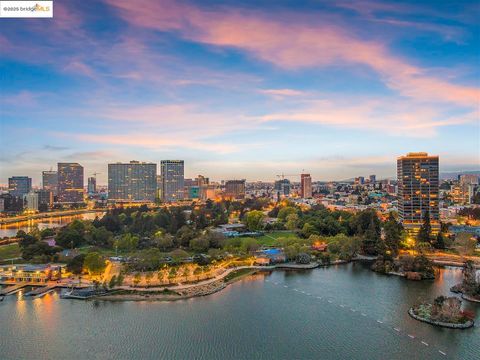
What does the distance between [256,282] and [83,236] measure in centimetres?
925

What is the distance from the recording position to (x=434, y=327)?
857cm

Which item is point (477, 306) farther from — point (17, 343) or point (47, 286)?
point (47, 286)

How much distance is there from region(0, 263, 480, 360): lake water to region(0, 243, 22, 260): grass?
507 cm

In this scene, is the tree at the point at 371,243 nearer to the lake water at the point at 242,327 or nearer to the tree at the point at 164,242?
the lake water at the point at 242,327

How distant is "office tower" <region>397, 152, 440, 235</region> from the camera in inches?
891

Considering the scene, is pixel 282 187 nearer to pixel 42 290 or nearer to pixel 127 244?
pixel 127 244

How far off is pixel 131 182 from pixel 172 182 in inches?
194

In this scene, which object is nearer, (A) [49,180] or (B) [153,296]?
(B) [153,296]

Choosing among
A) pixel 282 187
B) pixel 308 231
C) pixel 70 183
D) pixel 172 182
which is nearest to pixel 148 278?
pixel 308 231

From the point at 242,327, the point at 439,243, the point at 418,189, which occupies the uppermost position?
the point at 418,189

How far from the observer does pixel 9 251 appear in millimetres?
16359

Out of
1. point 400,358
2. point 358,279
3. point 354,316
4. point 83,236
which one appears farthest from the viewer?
point 83,236

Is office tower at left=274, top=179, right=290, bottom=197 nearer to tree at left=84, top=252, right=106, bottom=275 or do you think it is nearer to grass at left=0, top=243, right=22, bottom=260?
grass at left=0, top=243, right=22, bottom=260

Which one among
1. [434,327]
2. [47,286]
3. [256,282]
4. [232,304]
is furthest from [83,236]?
[434,327]
